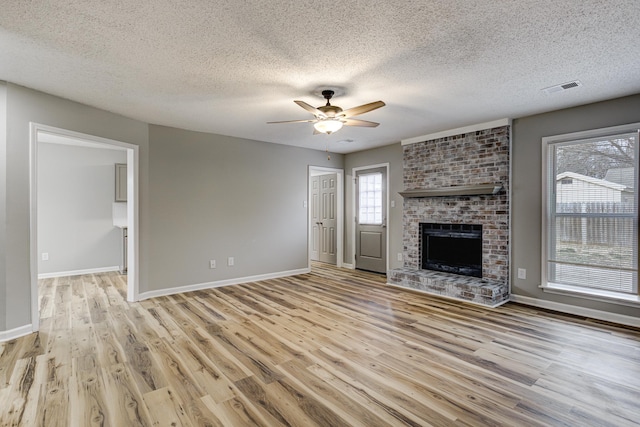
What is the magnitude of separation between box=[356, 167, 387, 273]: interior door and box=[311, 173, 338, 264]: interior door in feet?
2.02

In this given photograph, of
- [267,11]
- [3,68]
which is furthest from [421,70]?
[3,68]

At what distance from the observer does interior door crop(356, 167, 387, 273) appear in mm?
6090

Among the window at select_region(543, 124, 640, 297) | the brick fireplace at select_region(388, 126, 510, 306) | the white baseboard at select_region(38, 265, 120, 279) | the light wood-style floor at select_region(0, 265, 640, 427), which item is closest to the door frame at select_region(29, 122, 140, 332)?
the light wood-style floor at select_region(0, 265, 640, 427)

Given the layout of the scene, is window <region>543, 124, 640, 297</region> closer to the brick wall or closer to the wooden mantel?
the brick wall

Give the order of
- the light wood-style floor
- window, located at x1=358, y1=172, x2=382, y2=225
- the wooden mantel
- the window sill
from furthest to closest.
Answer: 1. window, located at x1=358, y1=172, x2=382, y2=225
2. the wooden mantel
3. the window sill
4. the light wood-style floor

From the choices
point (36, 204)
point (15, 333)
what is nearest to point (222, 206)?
point (36, 204)

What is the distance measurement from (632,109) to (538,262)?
1941 mm

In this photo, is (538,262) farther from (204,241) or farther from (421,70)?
(204,241)

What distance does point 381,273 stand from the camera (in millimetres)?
6133

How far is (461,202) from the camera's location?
4816mm

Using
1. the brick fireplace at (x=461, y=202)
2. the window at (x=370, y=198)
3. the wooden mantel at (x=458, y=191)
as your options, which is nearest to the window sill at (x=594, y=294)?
the brick fireplace at (x=461, y=202)

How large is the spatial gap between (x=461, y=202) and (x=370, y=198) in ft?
6.31

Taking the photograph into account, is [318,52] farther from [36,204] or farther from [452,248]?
[452,248]

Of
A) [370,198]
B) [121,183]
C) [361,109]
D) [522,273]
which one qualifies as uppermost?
[361,109]
